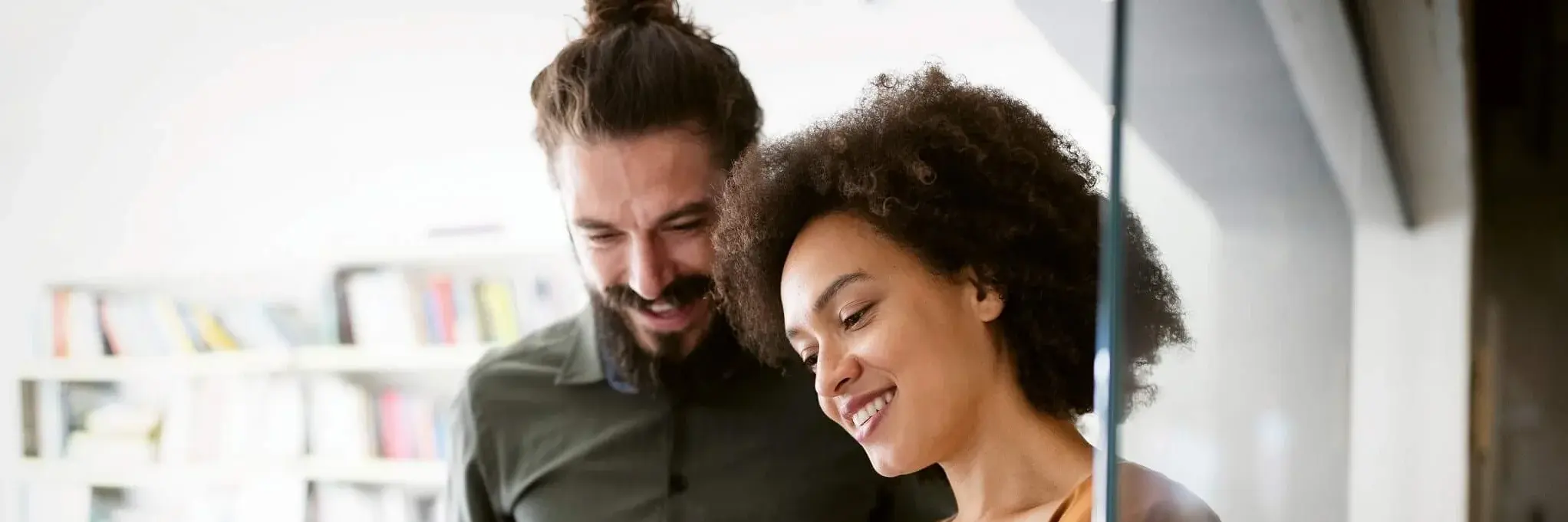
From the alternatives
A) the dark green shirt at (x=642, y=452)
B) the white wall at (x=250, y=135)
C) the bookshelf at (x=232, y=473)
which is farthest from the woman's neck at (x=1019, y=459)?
the bookshelf at (x=232, y=473)

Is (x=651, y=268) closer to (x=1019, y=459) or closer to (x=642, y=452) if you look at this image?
(x=642, y=452)

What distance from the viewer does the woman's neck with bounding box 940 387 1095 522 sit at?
601mm

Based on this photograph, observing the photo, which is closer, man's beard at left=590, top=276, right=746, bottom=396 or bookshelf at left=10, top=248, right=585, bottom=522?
man's beard at left=590, top=276, right=746, bottom=396

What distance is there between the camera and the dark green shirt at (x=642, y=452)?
0.85 metres

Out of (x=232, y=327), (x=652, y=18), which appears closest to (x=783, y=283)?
(x=652, y=18)

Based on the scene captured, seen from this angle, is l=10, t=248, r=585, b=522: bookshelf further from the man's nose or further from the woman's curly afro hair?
the woman's curly afro hair

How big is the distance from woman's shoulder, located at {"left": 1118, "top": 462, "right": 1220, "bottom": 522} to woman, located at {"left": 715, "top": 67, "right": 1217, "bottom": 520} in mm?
138

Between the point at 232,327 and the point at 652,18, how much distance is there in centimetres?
218

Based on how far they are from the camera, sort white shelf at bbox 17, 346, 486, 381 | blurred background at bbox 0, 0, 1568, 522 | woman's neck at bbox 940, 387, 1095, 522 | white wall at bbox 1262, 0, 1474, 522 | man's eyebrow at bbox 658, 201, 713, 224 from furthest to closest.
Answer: white shelf at bbox 17, 346, 486, 381 < blurred background at bbox 0, 0, 1568, 522 < man's eyebrow at bbox 658, 201, 713, 224 < woman's neck at bbox 940, 387, 1095, 522 < white wall at bbox 1262, 0, 1474, 522

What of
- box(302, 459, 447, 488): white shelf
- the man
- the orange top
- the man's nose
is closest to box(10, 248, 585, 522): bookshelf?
box(302, 459, 447, 488): white shelf

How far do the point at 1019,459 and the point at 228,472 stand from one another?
2.41 m

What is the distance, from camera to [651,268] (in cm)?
85

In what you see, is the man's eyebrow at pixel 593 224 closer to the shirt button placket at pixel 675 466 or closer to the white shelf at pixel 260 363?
the shirt button placket at pixel 675 466

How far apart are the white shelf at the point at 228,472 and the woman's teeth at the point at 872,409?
77.3 inches
